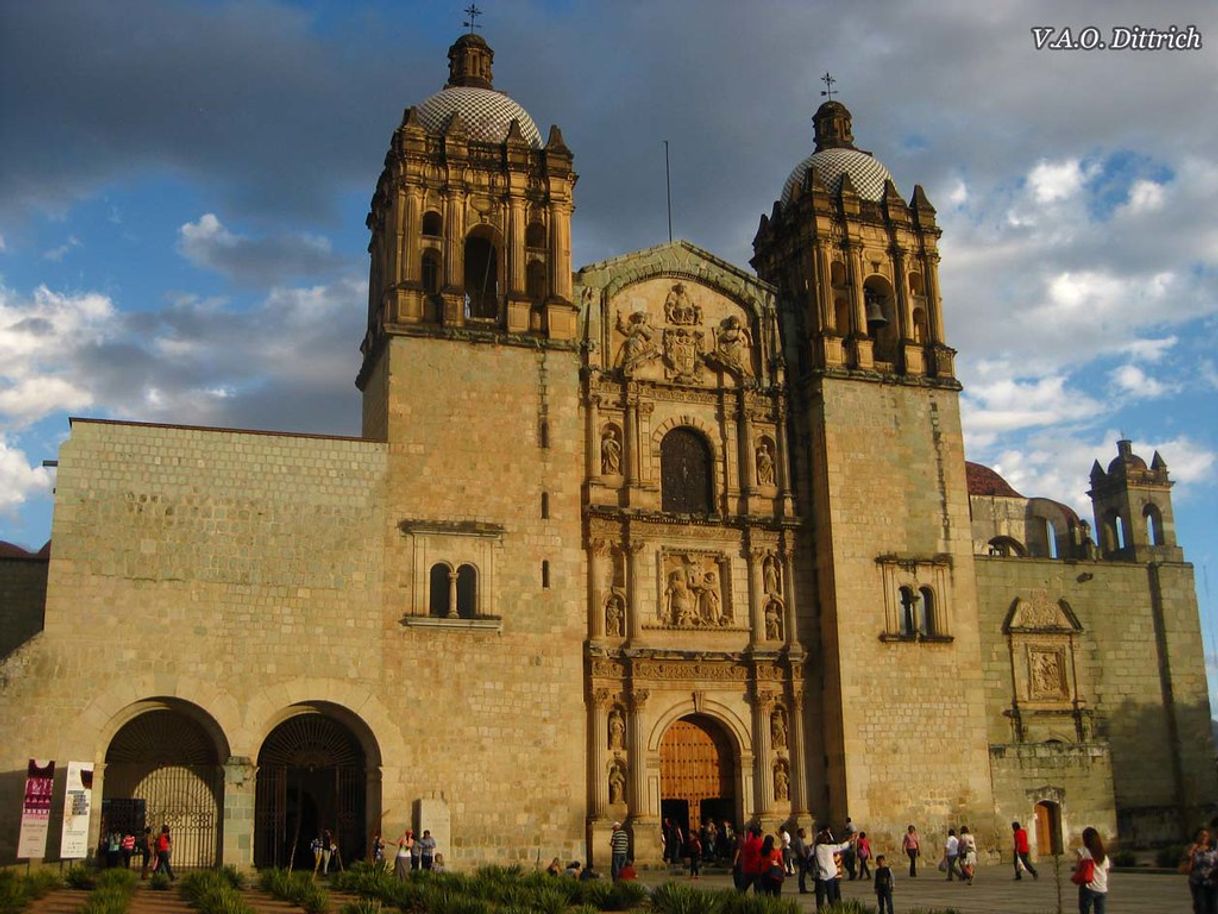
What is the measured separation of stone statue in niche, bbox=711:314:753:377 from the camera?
31.6 m

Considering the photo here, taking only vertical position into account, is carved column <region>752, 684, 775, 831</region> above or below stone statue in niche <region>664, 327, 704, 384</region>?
below

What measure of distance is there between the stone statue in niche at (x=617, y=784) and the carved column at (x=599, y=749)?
16 centimetres

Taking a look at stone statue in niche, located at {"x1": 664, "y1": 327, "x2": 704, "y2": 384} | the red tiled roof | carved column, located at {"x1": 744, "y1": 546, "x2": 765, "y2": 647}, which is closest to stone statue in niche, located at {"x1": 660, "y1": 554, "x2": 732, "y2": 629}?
carved column, located at {"x1": 744, "y1": 546, "x2": 765, "y2": 647}

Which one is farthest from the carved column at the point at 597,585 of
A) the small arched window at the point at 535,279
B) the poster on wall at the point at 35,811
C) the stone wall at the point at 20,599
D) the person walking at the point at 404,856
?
the stone wall at the point at 20,599

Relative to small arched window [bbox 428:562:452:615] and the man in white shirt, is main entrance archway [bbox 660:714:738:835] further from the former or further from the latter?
small arched window [bbox 428:562:452:615]

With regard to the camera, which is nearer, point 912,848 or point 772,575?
point 912,848

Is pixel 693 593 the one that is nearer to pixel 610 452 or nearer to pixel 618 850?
pixel 610 452

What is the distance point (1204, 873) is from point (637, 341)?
1928 cm

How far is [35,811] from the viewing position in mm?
21781

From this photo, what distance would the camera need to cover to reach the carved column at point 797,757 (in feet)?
95.6

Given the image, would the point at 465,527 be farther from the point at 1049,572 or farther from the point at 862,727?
the point at 1049,572

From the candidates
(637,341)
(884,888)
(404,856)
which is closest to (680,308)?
(637,341)

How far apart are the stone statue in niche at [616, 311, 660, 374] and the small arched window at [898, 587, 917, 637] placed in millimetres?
8166

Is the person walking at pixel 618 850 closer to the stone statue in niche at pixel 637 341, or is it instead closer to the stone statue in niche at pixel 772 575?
the stone statue in niche at pixel 772 575
